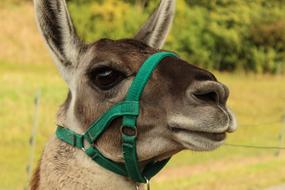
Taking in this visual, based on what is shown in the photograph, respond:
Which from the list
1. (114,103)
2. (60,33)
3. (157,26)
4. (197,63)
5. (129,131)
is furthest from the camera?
(197,63)

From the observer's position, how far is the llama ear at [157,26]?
3623 mm

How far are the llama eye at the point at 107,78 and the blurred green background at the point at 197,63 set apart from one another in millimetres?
7898

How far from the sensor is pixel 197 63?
39.9 meters

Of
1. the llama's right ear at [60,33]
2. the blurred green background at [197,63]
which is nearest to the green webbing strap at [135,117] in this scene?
the llama's right ear at [60,33]

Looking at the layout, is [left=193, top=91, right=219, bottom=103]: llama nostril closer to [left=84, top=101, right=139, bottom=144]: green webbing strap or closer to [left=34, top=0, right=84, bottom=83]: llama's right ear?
[left=84, top=101, right=139, bottom=144]: green webbing strap

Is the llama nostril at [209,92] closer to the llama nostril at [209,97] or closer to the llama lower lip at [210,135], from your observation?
the llama nostril at [209,97]

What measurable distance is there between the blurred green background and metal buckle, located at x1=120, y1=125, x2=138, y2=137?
797cm

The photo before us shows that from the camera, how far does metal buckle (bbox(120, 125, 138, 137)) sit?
9.25 feet

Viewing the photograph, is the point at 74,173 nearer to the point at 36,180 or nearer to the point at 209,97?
the point at 36,180

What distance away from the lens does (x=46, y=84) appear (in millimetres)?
23672

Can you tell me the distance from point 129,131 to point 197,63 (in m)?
37.3

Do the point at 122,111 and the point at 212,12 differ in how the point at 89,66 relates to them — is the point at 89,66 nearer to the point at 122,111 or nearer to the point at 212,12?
the point at 122,111

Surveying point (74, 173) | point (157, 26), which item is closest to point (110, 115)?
point (74, 173)

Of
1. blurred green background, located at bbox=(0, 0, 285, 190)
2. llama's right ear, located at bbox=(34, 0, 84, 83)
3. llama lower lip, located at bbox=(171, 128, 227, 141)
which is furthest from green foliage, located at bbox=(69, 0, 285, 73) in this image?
llama lower lip, located at bbox=(171, 128, 227, 141)
